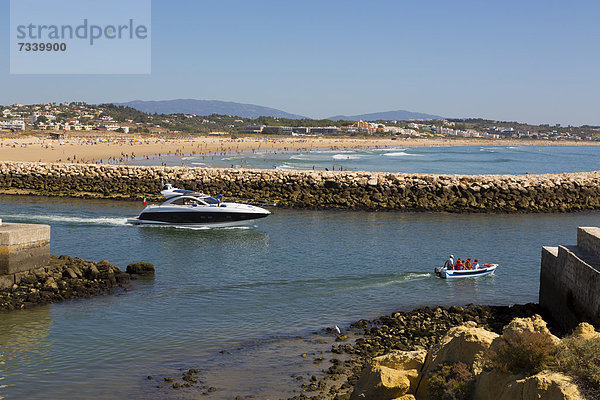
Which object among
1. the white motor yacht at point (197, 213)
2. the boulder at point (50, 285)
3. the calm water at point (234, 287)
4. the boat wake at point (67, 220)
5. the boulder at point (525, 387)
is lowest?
the calm water at point (234, 287)

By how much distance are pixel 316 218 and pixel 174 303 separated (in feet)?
62.8

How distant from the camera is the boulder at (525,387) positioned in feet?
25.8

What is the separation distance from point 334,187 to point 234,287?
23.6 metres

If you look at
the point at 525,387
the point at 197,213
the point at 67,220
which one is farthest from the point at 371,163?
the point at 525,387

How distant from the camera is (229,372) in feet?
46.7

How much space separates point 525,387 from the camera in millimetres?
8297

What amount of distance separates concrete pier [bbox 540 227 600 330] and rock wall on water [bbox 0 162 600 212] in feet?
76.9

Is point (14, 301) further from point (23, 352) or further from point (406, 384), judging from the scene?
point (406, 384)

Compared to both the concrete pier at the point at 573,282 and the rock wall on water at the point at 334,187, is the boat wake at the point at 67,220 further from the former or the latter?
the concrete pier at the point at 573,282

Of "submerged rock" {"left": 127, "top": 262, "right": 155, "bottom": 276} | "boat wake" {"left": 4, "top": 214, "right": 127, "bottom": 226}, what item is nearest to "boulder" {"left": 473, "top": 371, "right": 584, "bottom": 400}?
"submerged rock" {"left": 127, "top": 262, "right": 155, "bottom": 276}

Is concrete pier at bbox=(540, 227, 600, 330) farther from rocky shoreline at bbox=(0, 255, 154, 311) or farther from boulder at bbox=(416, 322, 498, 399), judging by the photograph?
rocky shoreline at bbox=(0, 255, 154, 311)

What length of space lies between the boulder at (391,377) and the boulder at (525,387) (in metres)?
1.19

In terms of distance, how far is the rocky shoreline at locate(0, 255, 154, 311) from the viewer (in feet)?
61.7


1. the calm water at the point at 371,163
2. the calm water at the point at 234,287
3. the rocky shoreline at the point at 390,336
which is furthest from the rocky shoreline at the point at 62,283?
the calm water at the point at 371,163
